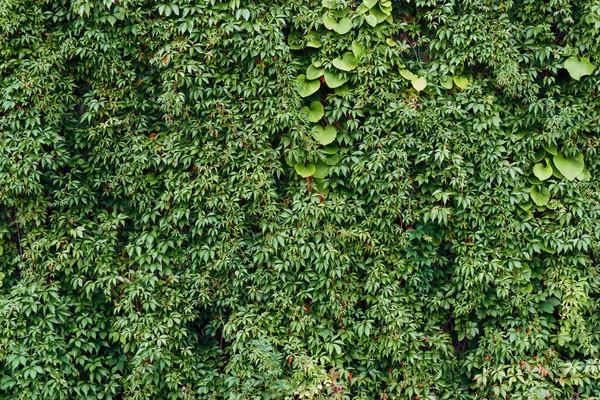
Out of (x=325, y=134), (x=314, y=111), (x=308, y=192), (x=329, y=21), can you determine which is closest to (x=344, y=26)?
(x=329, y=21)

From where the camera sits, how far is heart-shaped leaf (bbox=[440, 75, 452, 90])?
375 cm

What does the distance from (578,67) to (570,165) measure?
635mm

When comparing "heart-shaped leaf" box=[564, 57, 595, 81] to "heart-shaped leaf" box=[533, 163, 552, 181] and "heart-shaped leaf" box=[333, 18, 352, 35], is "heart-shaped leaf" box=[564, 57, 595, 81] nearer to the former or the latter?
"heart-shaped leaf" box=[533, 163, 552, 181]

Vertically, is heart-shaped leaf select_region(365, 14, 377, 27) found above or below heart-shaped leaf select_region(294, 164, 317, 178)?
above

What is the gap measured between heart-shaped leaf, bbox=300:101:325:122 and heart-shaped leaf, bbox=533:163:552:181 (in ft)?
4.77

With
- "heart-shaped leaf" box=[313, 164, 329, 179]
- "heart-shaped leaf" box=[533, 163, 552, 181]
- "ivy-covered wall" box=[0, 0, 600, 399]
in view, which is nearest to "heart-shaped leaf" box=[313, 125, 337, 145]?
"ivy-covered wall" box=[0, 0, 600, 399]

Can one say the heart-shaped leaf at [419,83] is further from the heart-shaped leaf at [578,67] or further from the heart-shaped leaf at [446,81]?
the heart-shaped leaf at [578,67]

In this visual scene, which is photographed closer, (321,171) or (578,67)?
(578,67)

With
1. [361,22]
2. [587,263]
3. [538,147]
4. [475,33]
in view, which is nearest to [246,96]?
[361,22]

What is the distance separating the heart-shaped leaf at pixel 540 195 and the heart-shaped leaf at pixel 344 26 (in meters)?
1.61

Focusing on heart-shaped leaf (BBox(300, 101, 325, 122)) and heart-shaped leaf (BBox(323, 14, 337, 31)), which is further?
heart-shaped leaf (BBox(300, 101, 325, 122))

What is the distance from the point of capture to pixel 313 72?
377cm

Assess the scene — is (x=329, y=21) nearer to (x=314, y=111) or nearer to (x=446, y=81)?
(x=314, y=111)

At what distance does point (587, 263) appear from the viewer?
3.70 meters
